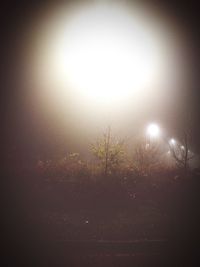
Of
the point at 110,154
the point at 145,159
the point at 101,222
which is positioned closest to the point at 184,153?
the point at 145,159

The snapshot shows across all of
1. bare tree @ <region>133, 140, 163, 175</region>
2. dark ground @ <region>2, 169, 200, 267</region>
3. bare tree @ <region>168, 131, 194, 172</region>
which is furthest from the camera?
bare tree @ <region>133, 140, 163, 175</region>

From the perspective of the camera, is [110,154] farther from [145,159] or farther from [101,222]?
[101,222]

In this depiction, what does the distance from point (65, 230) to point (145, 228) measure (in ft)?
11.0

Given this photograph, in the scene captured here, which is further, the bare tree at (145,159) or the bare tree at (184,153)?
the bare tree at (145,159)

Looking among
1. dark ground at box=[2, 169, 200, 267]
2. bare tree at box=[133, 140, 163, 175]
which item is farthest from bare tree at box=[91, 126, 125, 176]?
bare tree at box=[133, 140, 163, 175]

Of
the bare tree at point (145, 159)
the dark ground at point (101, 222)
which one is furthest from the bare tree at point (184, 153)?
the dark ground at point (101, 222)

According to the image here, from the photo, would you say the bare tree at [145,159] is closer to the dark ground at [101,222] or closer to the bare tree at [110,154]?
the bare tree at [110,154]

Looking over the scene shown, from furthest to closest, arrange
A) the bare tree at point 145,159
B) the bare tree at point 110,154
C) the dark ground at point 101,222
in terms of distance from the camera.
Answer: the bare tree at point 145,159, the bare tree at point 110,154, the dark ground at point 101,222

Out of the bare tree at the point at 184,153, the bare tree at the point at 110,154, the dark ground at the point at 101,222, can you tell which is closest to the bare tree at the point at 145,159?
the bare tree at the point at 184,153

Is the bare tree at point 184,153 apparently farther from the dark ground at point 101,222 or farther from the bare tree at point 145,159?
the dark ground at point 101,222

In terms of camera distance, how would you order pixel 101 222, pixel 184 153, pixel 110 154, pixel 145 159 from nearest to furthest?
pixel 101 222 < pixel 110 154 < pixel 184 153 < pixel 145 159

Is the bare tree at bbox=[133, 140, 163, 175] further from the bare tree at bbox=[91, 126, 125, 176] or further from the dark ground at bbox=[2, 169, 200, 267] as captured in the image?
the dark ground at bbox=[2, 169, 200, 267]

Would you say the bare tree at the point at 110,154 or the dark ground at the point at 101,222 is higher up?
the bare tree at the point at 110,154

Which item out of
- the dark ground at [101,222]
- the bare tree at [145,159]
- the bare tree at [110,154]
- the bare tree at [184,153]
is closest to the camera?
the dark ground at [101,222]
